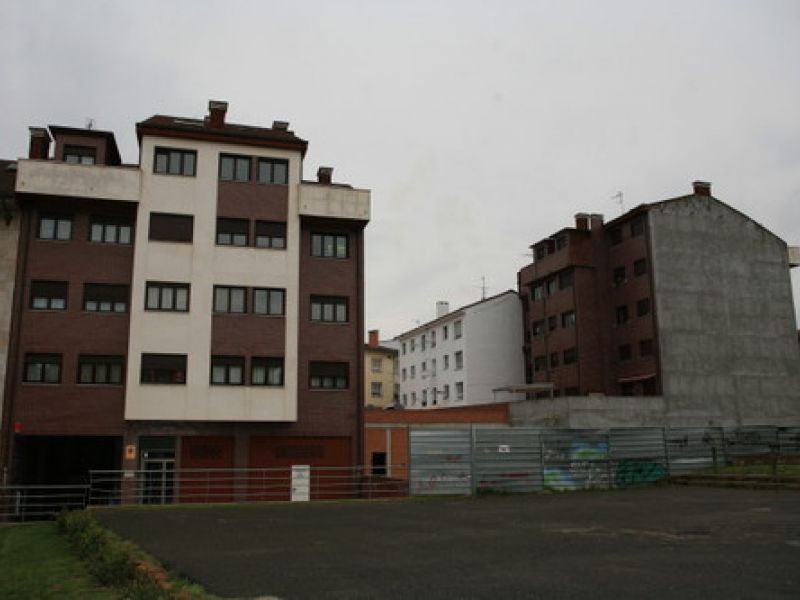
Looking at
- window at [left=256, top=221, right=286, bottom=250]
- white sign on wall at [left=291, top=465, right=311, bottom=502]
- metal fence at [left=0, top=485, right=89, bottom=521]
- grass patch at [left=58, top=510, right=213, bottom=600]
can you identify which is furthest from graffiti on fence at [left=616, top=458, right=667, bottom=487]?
grass patch at [left=58, top=510, right=213, bottom=600]

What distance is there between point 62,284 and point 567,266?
114ft

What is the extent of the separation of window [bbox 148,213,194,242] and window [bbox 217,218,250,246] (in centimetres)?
129

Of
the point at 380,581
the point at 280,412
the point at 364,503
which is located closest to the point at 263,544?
the point at 380,581

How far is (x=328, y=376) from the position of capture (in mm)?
36812

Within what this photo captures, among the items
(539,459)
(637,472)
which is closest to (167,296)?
(539,459)

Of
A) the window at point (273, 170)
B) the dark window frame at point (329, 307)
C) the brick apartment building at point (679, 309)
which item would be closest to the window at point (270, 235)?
the window at point (273, 170)

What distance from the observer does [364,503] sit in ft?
84.9

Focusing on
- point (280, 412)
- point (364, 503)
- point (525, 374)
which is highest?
point (525, 374)

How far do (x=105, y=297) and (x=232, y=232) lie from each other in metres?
6.26

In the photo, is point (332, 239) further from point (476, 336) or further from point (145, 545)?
point (476, 336)

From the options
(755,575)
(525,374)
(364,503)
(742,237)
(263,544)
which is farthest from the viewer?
(525,374)

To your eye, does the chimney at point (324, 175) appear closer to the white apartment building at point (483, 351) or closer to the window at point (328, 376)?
the window at point (328, 376)

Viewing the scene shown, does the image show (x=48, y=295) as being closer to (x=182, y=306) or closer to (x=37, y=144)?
(x=182, y=306)

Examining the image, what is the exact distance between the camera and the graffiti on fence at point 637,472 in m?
30.9
